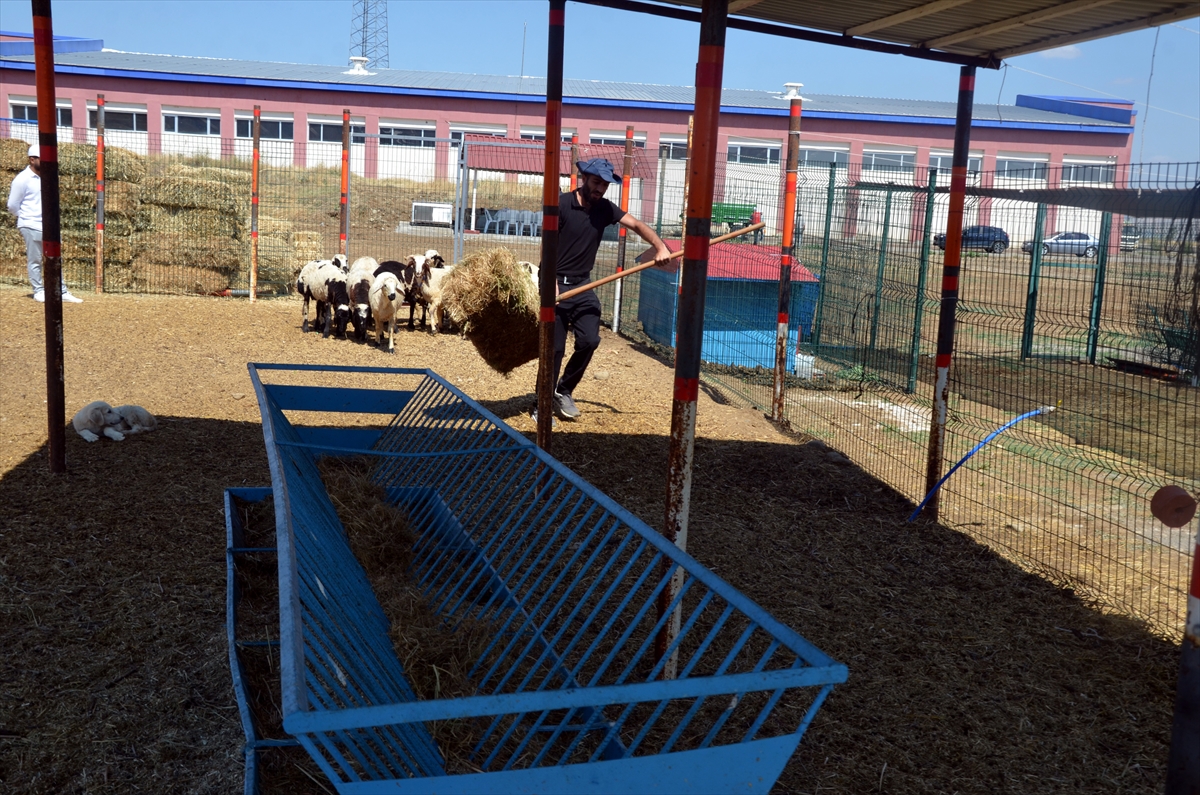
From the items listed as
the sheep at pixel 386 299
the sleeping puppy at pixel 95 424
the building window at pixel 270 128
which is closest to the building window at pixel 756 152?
the building window at pixel 270 128

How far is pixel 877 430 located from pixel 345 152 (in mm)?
8688

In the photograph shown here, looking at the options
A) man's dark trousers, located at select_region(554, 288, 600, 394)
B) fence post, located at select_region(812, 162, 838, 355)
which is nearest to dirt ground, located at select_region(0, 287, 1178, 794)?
man's dark trousers, located at select_region(554, 288, 600, 394)

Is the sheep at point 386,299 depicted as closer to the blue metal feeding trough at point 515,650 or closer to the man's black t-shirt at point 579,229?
the man's black t-shirt at point 579,229

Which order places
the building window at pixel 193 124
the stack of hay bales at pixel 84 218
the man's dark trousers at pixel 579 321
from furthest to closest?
the building window at pixel 193 124 < the stack of hay bales at pixel 84 218 < the man's dark trousers at pixel 579 321

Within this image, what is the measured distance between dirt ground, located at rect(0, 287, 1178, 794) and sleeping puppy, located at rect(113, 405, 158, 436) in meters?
0.12

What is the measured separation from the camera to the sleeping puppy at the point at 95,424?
6961mm

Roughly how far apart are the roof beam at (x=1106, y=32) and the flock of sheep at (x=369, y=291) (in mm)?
7101

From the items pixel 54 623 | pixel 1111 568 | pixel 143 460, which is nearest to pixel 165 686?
pixel 54 623

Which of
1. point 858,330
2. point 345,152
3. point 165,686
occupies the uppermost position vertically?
point 345,152

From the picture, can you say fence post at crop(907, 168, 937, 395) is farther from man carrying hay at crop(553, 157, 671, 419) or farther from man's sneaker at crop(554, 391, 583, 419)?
man's sneaker at crop(554, 391, 583, 419)

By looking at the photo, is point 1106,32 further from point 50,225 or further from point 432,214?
point 432,214

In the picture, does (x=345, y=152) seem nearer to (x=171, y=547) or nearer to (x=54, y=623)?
(x=171, y=547)

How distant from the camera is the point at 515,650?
4.14 meters

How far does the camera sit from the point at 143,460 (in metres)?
6.61
